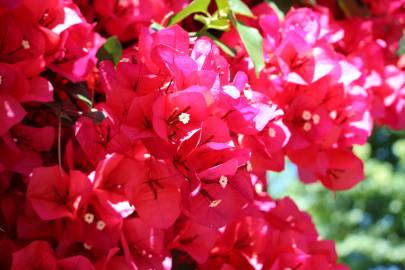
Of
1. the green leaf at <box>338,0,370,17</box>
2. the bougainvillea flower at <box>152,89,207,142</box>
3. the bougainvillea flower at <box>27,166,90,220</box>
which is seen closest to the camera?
the bougainvillea flower at <box>152,89,207,142</box>

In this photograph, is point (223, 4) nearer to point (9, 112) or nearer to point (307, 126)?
point (307, 126)

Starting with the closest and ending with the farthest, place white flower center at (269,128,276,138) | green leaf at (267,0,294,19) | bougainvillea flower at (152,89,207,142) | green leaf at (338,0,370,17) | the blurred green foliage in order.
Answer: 1. bougainvillea flower at (152,89,207,142)
2. white flower center at (269,128,276,138)
3. green leaf at (267,0,294,19)
4. green leaf at (338,0,370,17)
5. the blurred green foliage

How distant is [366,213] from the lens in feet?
21.6

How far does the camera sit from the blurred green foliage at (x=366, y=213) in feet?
19.7

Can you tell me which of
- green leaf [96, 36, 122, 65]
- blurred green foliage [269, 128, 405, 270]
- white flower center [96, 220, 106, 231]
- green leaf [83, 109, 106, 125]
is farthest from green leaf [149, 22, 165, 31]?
blurred green foliage [269, 128, 405, 270]

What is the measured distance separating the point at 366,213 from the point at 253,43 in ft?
18.8

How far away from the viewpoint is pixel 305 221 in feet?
4.04

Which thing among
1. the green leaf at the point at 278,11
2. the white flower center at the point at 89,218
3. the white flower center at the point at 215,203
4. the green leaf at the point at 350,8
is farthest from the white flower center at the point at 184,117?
the green leaf at the point at 350,8

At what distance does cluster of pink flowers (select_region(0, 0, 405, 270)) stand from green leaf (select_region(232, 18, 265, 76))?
0.05 metres

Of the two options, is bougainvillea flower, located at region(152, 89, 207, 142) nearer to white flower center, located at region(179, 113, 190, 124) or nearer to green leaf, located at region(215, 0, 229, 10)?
white flower center, located at region(179, 113, 190, 124)

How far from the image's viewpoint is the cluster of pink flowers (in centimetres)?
86

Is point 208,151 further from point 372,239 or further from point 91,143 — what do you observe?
point 372,239

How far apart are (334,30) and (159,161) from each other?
56 centimetres

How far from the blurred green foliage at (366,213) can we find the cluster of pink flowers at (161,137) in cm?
463
